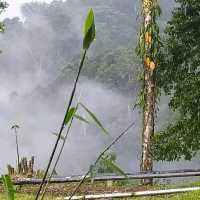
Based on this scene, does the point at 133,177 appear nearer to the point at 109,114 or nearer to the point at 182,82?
the point at 182,82

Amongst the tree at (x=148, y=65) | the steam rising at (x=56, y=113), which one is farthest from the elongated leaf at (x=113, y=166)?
the steam rising at (x=56, y=113)

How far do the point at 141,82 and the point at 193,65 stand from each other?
3.00 meters

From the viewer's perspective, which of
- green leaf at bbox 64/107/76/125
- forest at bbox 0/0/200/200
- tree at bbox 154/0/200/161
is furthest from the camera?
tree at bbox 154/0/200/161

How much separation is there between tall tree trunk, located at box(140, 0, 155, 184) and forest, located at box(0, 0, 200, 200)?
0.11ft

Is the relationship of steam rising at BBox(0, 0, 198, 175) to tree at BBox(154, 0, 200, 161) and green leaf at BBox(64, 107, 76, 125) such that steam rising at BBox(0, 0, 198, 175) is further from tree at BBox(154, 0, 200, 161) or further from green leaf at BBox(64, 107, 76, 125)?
green leaf at BBox(64, 107, 76, 125)

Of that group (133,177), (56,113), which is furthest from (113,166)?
(56,113)

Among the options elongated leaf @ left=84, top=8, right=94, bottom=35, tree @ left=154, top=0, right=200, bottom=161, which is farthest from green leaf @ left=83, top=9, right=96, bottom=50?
tree @ left=154, top=0, right=200, bottom=161

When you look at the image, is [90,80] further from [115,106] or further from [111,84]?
[115,106]

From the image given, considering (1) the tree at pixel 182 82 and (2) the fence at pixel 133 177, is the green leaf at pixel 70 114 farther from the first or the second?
(1) the tree at pixel 182 82

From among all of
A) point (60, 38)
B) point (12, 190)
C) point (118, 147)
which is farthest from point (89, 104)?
point (12, 190)

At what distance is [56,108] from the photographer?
574ft

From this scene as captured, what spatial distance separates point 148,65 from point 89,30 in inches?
644

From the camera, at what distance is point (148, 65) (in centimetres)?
1786

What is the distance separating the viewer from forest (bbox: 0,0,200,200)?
26.0 feet
